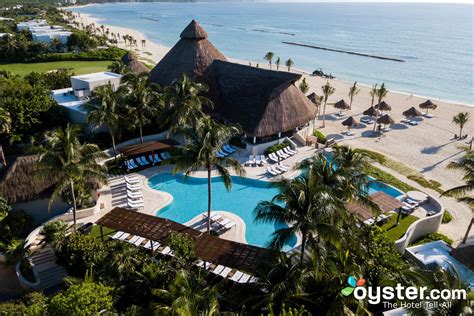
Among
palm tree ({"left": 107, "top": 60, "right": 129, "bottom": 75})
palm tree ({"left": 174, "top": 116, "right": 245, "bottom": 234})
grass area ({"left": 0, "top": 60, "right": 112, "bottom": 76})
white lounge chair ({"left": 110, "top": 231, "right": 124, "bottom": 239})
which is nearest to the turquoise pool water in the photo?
white lounge chair ({"left": 110, "top": 231, "right": 124, "bottom": 239})

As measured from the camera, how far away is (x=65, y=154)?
17.9m

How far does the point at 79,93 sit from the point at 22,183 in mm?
17162

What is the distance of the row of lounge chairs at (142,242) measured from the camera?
18.6m

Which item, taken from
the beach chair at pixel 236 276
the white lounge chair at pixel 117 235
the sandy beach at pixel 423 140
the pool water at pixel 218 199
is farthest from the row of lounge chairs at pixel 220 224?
the sandy beach at pixel 423 140

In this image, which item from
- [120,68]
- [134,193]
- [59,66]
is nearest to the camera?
[134,193]

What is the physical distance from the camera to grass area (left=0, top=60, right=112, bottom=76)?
63.9 metres

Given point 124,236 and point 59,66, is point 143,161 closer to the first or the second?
point 124,236

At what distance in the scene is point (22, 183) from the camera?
2148 cm

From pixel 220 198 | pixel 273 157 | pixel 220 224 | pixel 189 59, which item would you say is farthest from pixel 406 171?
pixel 189 59

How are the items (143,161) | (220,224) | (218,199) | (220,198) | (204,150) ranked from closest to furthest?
(204,150) < (220,224) < (218,199) < (220,198) < (143,161)

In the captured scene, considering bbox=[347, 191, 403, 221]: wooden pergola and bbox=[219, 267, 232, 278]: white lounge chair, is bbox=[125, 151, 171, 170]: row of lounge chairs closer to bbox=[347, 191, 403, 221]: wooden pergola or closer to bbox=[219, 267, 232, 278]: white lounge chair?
bbox=[219, 267, 232, 278]: white lounge chair

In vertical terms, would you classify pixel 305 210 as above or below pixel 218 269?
above

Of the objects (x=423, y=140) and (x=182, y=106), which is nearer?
(x=182, y=106)

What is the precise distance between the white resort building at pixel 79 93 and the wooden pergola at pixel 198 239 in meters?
17.8
